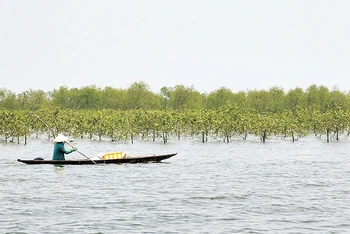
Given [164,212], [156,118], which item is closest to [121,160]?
[164,212]

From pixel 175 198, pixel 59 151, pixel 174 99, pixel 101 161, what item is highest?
pixel 174 99

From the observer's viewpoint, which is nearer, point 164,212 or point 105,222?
point 105,222

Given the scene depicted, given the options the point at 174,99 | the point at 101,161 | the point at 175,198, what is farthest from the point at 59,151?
the point at 174,99

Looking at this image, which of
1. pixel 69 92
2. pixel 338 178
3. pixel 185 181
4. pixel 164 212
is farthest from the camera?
pixel 69 92

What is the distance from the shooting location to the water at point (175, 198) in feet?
82.9

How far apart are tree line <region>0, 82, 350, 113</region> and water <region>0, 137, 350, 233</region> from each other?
10109 centimetres

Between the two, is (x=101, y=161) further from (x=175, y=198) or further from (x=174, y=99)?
(x=174, y=99)

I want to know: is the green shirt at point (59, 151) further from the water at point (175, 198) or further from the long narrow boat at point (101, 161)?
the water at point (175, 198)

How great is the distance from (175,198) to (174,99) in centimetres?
12503

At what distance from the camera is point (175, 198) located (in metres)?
32.1

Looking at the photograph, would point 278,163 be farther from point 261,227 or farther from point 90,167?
point 261,227

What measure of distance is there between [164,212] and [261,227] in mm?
4759

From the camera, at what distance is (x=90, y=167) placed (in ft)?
150

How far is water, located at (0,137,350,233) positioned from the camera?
25281 millimetres
